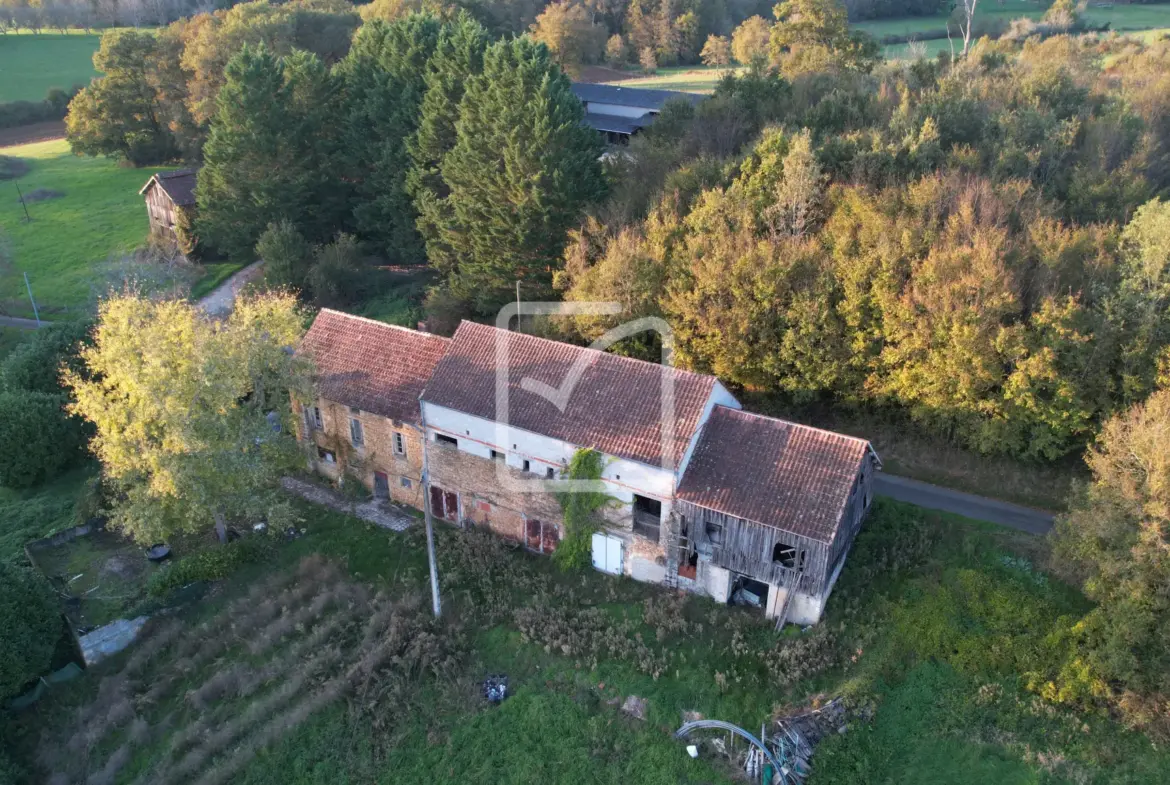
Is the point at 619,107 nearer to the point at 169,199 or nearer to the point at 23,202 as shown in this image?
the point at 169,199

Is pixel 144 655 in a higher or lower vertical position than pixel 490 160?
lower

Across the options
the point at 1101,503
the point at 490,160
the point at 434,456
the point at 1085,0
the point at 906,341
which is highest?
the point at 1085,0

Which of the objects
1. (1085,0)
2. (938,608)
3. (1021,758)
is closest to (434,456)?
(938,608)

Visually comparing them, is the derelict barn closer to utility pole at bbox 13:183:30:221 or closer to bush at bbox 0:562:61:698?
bush at bbox 0:562:61:698

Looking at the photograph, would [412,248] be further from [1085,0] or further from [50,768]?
[1085,0]

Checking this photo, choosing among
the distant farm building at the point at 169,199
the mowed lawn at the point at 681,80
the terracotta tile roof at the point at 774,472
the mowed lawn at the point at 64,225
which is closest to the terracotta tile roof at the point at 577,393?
the terracotta tile roof at the point at 774,472

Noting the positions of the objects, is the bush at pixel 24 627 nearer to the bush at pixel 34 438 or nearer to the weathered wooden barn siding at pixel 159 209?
the bush at pixel 34 438

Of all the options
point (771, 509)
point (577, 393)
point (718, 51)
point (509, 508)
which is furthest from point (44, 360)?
point (718, 51)

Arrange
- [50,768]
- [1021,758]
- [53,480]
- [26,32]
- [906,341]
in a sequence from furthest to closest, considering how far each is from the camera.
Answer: [26,32]
[53,480]
[906,341]
[50,768]
[1021,758]
